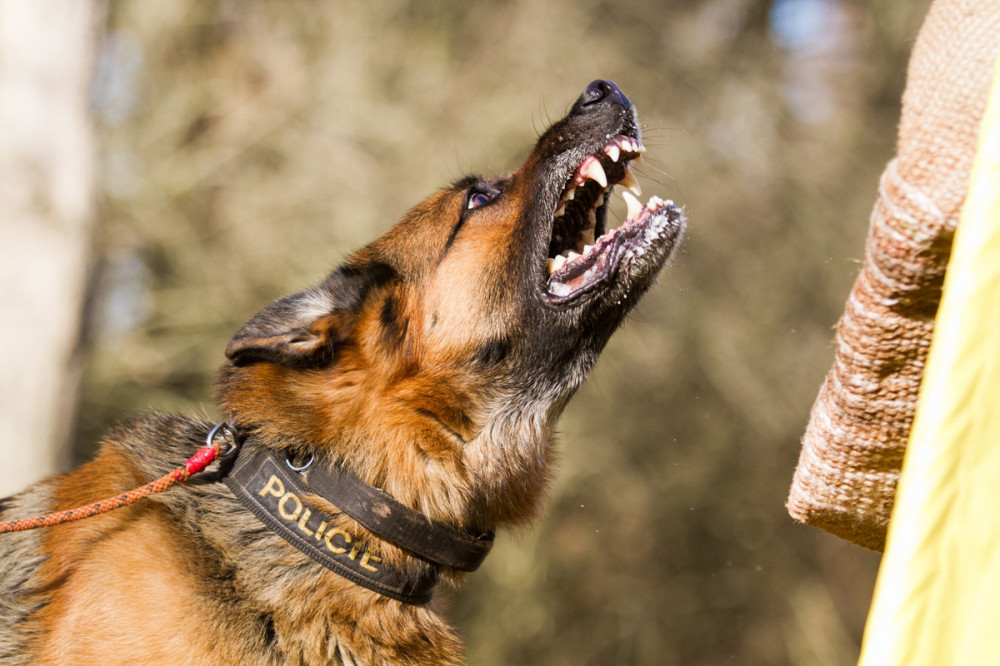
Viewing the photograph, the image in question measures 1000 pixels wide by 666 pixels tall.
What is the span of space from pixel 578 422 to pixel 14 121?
6033 mm

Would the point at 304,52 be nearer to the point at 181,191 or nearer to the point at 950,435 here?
the point at 181,191

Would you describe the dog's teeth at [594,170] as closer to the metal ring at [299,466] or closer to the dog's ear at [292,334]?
the dog's ear at [292,334]

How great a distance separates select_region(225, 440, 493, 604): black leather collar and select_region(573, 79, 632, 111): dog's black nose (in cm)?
163

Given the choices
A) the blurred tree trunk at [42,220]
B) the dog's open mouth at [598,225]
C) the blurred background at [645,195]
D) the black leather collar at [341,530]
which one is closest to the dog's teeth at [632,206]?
the dog's open mouth at [598,225]

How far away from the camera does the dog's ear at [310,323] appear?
2.37 m

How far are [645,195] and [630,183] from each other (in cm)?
461

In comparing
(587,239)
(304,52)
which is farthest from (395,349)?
(304,52)

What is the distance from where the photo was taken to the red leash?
2189mm

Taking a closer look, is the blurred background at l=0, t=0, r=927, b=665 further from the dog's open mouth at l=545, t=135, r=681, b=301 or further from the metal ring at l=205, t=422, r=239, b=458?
the metal ring at l=205, t=422, r=239, b=458

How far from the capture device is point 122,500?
2.22m

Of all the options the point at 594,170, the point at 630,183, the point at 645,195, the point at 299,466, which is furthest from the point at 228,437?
the point at 645,195

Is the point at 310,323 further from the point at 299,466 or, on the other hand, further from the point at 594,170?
the point at 594,170

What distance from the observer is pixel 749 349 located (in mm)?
9094

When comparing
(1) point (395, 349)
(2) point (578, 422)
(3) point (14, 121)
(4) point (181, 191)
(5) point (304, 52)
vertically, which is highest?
(5) point (304, 52)
